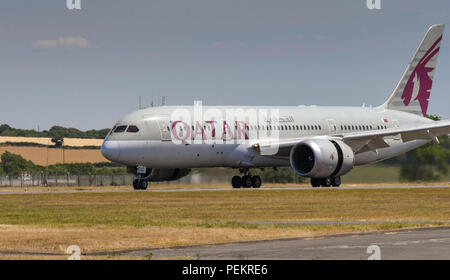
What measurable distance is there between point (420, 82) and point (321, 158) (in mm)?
17446

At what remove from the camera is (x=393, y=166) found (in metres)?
65.9

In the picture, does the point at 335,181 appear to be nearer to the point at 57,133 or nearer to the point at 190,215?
the point at 190,215

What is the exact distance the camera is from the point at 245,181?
195ft

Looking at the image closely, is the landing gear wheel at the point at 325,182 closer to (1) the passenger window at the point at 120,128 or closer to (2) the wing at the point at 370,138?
(2) the wing at the point at 370,138

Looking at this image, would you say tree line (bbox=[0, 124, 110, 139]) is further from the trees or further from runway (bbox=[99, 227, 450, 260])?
runway (bbox=[99, 227, 450, 260])

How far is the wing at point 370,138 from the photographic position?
188 feet

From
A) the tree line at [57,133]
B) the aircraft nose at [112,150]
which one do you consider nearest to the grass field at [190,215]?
the aircraft nose at [112,150]

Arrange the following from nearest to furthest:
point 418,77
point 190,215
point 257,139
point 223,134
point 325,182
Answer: point 190,215 < point 223,134 < point 257,139 < point 325,182 < point 418,77

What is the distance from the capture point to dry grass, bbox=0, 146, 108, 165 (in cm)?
10638

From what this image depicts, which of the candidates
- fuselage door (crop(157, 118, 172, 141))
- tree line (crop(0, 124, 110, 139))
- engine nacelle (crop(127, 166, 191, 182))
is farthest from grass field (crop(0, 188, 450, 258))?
tree line (crop(0, 124, 110, 139))

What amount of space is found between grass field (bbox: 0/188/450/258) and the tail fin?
15.1 m

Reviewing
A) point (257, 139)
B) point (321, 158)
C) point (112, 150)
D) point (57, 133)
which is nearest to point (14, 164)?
point (57, 133)
